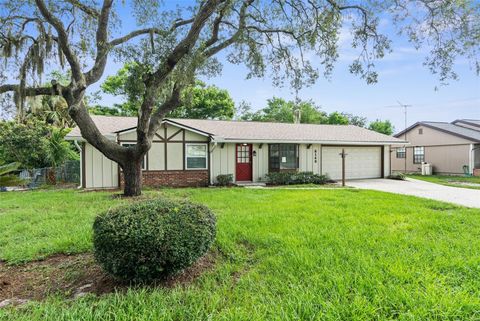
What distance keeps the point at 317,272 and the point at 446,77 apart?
8.53 meters

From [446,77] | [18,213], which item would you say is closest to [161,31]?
[18,213]

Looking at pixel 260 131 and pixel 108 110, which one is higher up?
pixel 108 110

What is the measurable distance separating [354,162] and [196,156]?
954cm

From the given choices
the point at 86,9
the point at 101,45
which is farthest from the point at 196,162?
the point at 86,9

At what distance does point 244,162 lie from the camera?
48.9 feet

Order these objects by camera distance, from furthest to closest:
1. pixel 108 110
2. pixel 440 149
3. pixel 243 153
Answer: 1. pixel 108 110
2. pixel 440 149
3. pixel 243 153

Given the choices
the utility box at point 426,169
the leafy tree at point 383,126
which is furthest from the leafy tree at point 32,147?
the leafy tree at point 383,126

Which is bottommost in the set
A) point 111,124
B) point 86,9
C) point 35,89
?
point 111,124

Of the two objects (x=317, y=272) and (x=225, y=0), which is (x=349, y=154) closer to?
(x=225, y=0)

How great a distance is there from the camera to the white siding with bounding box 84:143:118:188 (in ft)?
41.0

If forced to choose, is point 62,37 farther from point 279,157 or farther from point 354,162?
point 354,162

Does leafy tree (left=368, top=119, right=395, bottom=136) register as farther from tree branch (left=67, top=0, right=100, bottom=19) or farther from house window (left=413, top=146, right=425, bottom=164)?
tree branch (left=67, top=0, right=100, bottom=19)

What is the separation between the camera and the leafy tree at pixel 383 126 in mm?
36188

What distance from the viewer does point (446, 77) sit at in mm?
8773
